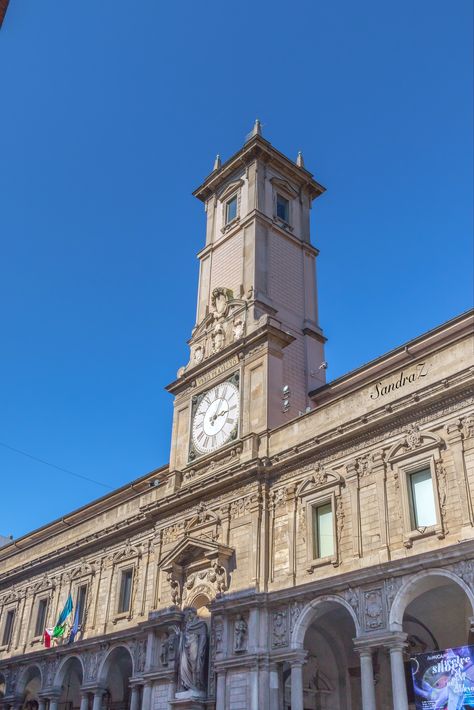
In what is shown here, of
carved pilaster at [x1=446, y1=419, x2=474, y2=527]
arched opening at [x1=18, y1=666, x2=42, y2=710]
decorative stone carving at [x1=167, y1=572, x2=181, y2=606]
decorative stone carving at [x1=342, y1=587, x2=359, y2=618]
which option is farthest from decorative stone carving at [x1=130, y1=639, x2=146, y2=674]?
carved pilaster at [x1=446, y1=419, x2=474, y2=527]

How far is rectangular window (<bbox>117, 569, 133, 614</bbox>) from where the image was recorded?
31.3m

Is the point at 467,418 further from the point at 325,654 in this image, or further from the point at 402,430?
the point at 325,654

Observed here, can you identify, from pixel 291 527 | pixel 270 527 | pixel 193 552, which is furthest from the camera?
pixel 193 552

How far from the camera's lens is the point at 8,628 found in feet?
127

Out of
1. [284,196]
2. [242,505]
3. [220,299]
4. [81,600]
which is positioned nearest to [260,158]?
[284,196]

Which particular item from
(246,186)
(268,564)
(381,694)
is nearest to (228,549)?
(268,564)

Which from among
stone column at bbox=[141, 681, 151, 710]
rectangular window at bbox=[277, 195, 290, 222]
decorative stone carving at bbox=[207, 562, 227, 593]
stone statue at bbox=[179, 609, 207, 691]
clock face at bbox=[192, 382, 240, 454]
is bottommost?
stone column at bbox=[141, 681, 151, 710]

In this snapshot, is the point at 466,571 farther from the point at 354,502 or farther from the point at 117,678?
the point at 117,678

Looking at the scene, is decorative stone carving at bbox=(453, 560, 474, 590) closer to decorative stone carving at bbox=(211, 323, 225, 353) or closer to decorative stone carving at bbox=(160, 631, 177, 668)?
decorative stone carving at bbox=(160, 631, 177, 668)

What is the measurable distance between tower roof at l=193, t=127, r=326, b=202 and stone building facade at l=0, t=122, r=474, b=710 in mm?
124

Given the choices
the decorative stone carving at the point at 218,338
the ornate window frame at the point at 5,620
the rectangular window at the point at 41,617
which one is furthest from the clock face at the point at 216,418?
the ornate window frame at the point at 5,620

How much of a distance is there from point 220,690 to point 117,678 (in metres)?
9.39

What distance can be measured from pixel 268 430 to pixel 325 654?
25.8 ft

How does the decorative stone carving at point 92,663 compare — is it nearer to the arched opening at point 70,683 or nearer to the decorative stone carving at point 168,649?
the arched opening at point 70,683
